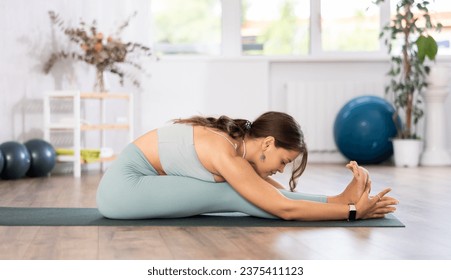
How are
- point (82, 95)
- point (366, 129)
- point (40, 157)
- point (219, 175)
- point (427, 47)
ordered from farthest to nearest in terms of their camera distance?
1. point (366, 129)
2. point (427, 47)
3. point (82, 95)
4. point (40, 157)
5. point (219, 175)

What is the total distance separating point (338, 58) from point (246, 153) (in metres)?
4.21

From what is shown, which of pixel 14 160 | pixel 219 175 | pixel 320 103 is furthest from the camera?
pixel 320 103

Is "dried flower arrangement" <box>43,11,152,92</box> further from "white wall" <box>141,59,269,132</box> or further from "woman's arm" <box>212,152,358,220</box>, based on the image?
"woman's arm" <box>212,152,358,220</box>

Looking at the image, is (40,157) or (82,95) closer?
(40,157)

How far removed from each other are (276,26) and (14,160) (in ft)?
9.70

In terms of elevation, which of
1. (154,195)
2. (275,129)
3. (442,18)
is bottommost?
(154,195)

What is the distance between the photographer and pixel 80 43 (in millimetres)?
5980

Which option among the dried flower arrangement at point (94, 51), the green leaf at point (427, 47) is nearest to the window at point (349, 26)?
the green leaf at point (427, 47)

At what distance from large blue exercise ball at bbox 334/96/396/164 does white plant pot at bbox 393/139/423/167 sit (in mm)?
114

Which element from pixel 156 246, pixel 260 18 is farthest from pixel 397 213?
pixel 260 18

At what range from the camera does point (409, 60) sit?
20.9 ft

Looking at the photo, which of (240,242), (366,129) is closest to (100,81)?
(366,129)

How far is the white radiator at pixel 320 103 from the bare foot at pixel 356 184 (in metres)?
→ 3.82

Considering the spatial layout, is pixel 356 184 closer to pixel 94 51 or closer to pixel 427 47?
pixel 94 51
